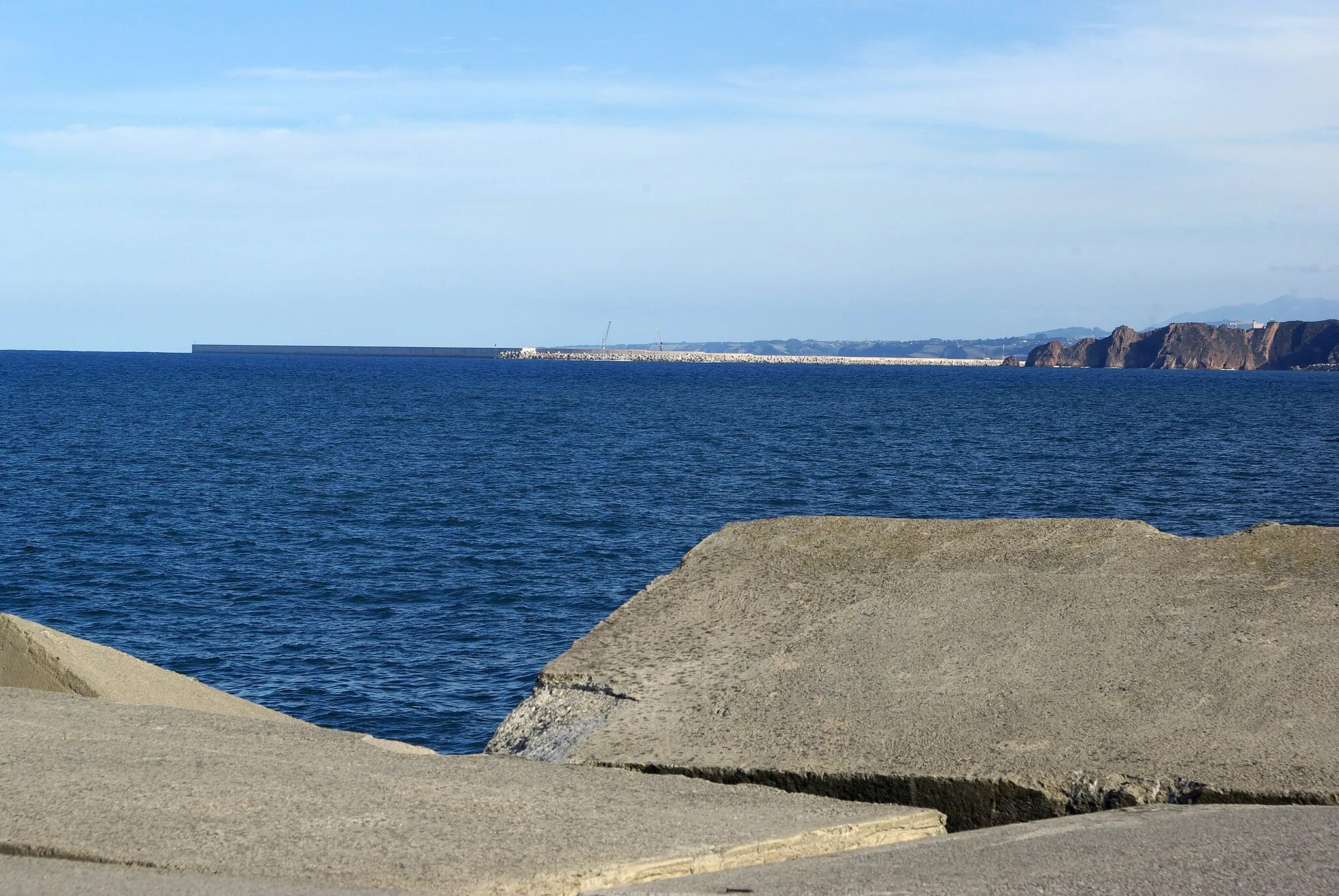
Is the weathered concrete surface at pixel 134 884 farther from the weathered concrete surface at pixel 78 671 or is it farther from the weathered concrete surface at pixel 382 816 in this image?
the weathered concrete surface at pixel 78 671

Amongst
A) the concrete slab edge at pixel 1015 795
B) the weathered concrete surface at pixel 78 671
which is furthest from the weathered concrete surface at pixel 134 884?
the weathered concrete surface at pixel 78 671

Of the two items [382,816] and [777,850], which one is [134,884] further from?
[777,850]

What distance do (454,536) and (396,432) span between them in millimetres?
27431

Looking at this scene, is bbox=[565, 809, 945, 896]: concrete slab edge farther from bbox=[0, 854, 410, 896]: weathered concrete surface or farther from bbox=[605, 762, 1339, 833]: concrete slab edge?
bbox=[0, 854, 410, 896]: weathered concrete surface

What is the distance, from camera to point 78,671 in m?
6.25

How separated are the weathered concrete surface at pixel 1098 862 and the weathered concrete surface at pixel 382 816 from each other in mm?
183

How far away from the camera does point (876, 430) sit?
5409 centimetres

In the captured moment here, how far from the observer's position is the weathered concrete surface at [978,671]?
438 cm

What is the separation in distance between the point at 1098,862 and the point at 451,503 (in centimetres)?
2536

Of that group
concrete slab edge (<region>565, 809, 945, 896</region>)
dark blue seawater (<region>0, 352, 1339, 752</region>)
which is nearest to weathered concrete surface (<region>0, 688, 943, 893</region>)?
Result: concrete slab edge (<region>565, 809, 945, 896</region>)

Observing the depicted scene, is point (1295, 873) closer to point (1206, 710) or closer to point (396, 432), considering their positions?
point (1206, 710)

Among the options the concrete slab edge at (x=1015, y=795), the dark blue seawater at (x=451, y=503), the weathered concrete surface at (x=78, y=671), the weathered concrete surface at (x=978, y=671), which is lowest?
the dark blue seawater at (x=451, y=503)

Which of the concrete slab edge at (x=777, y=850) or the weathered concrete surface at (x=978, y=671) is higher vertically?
the weathered concrete surface at (x=978, y=671)

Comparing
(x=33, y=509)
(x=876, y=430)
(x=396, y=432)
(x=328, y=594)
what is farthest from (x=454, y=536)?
(x=876, y=430)
